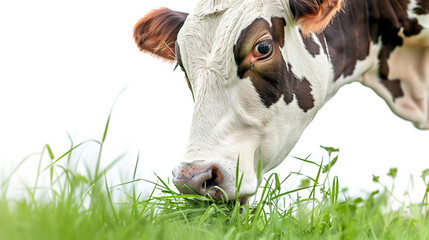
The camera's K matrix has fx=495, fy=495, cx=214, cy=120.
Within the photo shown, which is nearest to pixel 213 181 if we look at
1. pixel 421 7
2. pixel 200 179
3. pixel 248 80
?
pixel 200 179

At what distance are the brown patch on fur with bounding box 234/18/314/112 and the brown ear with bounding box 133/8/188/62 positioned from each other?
1122mm

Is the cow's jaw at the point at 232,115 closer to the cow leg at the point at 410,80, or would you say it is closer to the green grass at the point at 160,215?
the green grass at the point at 160,215

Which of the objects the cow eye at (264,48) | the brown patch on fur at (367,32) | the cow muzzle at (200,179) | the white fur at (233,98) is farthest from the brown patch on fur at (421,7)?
the cow muzzle at (200,179)

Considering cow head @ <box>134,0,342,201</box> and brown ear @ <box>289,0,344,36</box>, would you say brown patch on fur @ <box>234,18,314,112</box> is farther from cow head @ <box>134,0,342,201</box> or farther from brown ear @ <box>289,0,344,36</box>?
brown ear @ <box>289,0,344,36</box>

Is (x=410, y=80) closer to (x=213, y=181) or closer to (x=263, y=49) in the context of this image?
(x=263, y=49)

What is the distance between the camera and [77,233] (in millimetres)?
1638

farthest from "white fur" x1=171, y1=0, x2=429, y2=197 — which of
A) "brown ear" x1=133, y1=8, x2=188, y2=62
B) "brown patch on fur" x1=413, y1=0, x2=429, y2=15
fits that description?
"brown patch on fur" x1=413, y1=0, x2=429, y2=15

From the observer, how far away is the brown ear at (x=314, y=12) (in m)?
3.49

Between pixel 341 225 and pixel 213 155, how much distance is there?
864 millimetres

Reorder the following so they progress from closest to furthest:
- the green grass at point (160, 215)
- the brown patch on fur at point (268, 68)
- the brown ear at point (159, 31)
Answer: the green grass at point (160, 215) → the brown patch on fur at point (268, 68) → the brown ear at point (159, 31)

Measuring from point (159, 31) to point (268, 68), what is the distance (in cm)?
148

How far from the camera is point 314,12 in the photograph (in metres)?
3.51

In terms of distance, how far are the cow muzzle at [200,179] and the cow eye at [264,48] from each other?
91 centimetres

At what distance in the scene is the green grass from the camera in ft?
5.61
